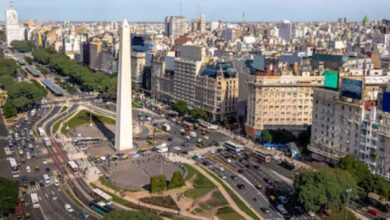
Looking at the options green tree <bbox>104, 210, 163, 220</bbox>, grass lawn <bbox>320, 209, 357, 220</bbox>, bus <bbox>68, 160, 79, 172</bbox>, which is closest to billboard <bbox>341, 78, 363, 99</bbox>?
grass lawn <bbox>320, 209, 357, 220</bbox>

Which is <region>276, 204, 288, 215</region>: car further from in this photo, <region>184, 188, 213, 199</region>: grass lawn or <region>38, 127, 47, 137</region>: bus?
<region>38, 127, 47, 137</region>: bus

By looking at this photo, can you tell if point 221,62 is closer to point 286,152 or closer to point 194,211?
point 286,152

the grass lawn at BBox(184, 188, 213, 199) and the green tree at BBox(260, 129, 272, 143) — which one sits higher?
the green tree at BBox(260, 129, 272, 143)

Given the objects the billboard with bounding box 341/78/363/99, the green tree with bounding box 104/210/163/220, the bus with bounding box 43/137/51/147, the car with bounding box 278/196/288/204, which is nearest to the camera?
the green tree with bounding box 104/210/163/220

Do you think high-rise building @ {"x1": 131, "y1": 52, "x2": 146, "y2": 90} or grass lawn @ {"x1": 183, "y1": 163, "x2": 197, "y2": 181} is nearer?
grass lawn @ {"x1": 183, "y1": 163, "x2": 197, "y2": 181}

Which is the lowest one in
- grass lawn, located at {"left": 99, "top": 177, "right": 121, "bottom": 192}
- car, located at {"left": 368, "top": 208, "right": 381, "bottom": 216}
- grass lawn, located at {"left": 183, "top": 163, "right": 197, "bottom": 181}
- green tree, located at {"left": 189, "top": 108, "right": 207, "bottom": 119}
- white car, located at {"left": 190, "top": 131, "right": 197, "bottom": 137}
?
car, located at {"left": 368, "top": 208, "right": 381, "bottom": 216}

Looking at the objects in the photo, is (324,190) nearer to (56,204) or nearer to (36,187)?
(56,204)

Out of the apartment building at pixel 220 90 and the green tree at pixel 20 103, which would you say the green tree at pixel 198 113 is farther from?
the green tree at pixel 20 103

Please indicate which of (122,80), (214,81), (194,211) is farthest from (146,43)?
(194,211)
